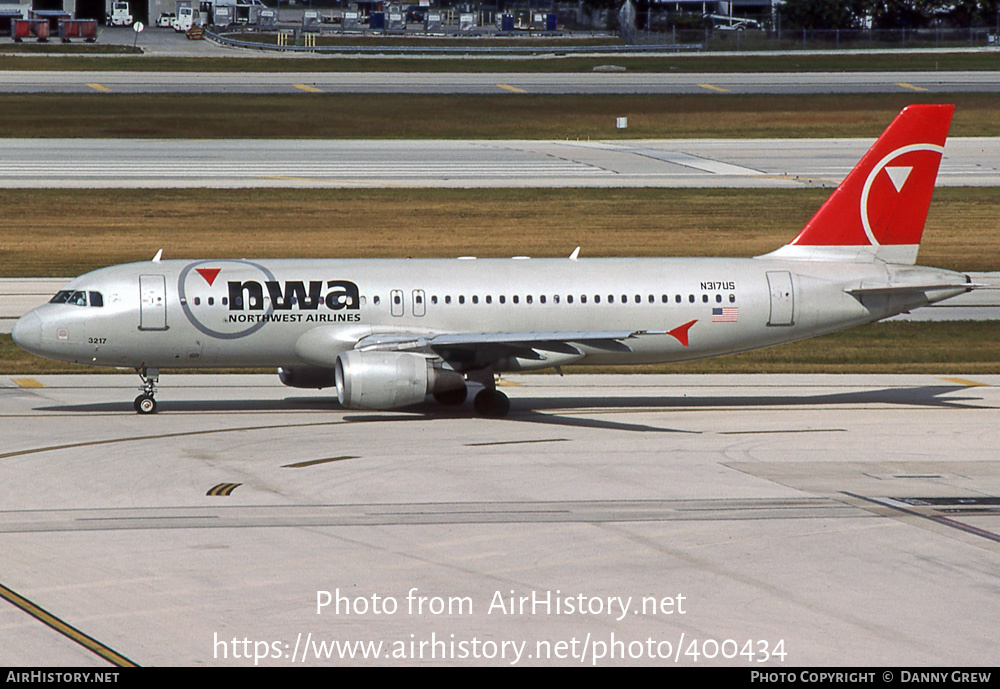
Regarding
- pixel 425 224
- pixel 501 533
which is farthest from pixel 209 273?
pixel 425 224

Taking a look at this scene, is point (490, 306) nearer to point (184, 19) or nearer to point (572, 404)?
point (572, 404)

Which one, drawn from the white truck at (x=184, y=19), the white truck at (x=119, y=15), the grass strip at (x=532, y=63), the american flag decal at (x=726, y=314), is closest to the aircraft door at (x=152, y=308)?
the american flag decal at (x=726, y=314)

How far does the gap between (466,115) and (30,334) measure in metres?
69.5

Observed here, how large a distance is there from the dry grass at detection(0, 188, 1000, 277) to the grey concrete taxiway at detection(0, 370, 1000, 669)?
26.3m

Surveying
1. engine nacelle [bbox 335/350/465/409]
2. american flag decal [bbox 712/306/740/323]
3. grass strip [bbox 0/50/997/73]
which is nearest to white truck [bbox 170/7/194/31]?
grass strip [bbox 0/50/997/73]

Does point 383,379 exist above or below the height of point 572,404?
above

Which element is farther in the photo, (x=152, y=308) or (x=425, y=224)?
(x=425, y=224)

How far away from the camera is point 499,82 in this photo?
116625mm

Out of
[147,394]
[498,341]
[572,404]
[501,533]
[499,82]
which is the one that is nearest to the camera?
[501,533]

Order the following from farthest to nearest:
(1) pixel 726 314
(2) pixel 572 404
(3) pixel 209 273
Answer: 1. (2) pixel 572 404
2. (1) pixel 726 314
3. (3) pixel 209 273

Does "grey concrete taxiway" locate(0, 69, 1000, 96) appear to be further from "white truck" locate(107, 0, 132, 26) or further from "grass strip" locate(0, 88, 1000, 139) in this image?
"white truck" locate(107, 0, 132, 26)

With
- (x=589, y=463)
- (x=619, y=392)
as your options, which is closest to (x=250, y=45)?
(x=619, y=392)

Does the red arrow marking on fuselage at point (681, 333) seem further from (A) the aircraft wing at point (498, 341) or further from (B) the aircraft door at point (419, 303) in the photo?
(B) the aircraft door at point (419, 303)
